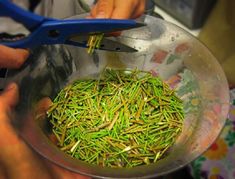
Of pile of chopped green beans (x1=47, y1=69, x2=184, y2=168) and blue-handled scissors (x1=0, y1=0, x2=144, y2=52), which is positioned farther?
pile of chopped green beans (x1=47, y1=69, x2=184, y2=168)

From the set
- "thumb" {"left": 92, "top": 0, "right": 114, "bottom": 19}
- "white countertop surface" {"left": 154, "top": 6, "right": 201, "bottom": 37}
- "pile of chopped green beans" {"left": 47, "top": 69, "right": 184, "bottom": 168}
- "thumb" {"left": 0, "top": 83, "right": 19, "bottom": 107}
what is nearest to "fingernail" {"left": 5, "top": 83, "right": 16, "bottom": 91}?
"thumb" {"left": 0, "top": 83, "right": 19, "bottom": 107}

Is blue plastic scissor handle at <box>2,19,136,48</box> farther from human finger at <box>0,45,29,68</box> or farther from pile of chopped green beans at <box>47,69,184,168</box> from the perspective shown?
pile of chopped green beans at <box>47,69,184,168</box>

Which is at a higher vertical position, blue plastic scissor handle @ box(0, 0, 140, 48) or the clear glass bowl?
blue plastic scissor handle @ box(0, 0, 140, 48)

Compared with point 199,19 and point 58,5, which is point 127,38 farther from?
point 199,19

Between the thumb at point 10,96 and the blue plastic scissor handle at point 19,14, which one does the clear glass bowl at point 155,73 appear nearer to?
the thumb at point 10,96

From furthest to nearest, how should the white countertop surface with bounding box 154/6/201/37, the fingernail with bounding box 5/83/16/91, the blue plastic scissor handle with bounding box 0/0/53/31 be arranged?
the white countertop surface with bounding box 154/6/201/37, the fingernail with bounding box 5/83/16/91, the blue plastic scissor handle with bounding box 0/0/53/31

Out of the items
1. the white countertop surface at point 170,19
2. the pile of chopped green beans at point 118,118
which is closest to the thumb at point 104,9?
the pile of chopped green beans at point 118,118

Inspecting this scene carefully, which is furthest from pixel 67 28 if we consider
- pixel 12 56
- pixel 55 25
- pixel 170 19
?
pixel 170 19
